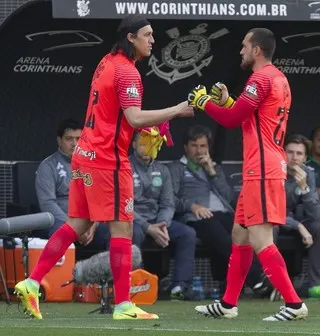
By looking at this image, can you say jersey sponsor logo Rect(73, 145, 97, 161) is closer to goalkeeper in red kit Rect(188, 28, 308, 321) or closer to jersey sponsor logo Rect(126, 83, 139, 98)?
jersey sponsor logo Rect(126, 83, 139, 98)

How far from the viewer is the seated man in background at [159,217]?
1174 cm

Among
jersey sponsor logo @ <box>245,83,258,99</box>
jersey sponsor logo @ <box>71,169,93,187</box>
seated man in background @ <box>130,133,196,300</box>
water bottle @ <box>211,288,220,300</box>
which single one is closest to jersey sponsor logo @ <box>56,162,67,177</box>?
seated man in background @ <box>130,133,196,300</box>

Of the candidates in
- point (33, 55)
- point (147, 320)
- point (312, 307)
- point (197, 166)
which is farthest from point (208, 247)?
point (147, 320)

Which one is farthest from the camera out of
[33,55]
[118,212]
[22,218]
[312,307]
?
[33,55]

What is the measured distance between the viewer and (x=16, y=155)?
12.5 m

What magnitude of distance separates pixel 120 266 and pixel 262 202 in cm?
102

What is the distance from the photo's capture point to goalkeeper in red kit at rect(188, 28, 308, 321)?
8.91m

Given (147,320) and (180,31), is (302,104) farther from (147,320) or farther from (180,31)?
(147,320)

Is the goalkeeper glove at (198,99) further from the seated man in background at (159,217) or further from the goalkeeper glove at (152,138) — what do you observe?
the seated man in background at (159,217)

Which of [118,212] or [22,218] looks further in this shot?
[22,218]

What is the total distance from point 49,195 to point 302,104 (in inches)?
114

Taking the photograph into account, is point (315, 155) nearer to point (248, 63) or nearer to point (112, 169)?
point (248, 63)

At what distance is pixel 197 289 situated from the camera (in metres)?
12.0

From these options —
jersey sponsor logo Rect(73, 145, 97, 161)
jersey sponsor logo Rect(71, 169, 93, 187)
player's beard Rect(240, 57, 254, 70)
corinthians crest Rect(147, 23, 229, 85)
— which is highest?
corinthians crest Rect(147, 23, 229, 85)
